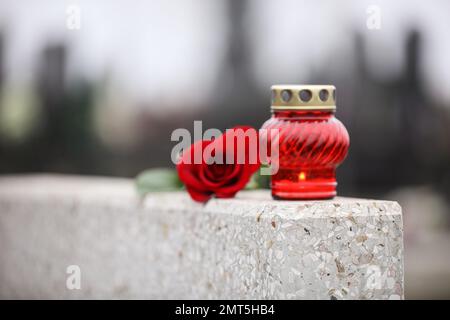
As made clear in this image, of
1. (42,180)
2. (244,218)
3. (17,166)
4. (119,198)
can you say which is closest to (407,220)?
(17,166)

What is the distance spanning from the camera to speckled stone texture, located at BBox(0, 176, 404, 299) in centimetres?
160

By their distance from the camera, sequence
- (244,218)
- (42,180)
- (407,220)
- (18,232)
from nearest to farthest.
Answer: (244,218) → (18,232) → (42,180) → (407,220)

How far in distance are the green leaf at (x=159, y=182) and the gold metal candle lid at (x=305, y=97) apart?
0.61m

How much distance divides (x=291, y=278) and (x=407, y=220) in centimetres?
672

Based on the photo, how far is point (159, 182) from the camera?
89.0 inches

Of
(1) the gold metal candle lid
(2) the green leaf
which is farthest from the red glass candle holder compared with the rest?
(2) the green leaf

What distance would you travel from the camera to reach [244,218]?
68.4 inches

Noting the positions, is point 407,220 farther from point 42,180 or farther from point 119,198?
point 119,198

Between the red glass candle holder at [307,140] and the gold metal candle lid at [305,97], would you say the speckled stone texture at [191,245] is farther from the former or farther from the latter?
the gold metal candle lid at [305,97]

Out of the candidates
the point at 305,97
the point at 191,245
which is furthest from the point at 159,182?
the point at 305,97

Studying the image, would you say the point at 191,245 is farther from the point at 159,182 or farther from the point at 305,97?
the point at 305,97

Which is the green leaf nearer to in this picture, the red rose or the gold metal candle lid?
the red rose

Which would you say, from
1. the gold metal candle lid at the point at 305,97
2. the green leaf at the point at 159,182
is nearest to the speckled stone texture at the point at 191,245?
the green leaf at the point at 159,182

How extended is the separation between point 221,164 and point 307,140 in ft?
0.95
